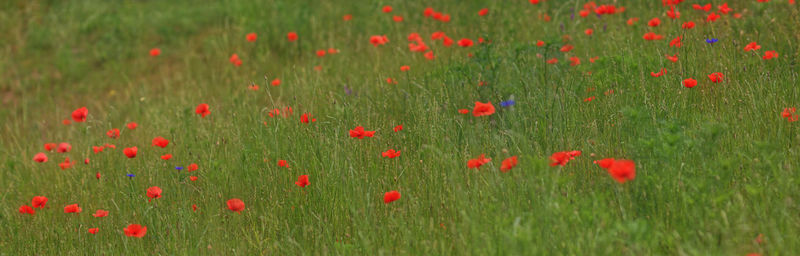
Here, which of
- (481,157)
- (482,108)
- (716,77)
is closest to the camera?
(481,157)

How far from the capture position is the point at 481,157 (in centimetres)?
267

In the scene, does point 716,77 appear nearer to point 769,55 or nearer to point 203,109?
point 769,55

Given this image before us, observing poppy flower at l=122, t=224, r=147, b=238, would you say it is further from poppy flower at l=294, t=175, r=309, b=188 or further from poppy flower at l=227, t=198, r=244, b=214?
poppy flower at l=294, t=175, r=309, b=188

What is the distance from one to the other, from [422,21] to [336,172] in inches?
122

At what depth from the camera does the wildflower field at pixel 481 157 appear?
2.42 m

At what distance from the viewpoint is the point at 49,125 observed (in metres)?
5.92

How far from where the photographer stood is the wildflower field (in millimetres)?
2418

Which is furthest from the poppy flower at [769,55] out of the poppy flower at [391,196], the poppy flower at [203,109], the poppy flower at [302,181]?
the poppy flower at [203,109]

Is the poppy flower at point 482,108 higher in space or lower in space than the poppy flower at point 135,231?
higher

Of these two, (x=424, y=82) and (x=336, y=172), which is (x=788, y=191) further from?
(x=424, y=82)

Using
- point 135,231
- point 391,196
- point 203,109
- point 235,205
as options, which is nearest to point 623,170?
point 391,196

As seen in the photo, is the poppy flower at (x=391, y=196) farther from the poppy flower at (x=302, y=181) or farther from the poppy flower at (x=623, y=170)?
the poppy flower at (x=623, y=170)

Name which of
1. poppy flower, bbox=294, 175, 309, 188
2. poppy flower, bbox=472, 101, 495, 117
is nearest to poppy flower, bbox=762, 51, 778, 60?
poppy flower, bbox=472, 101, 495, 117

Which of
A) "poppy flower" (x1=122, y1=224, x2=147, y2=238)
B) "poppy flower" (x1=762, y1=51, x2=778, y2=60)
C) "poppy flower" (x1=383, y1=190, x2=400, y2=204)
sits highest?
"poppy flower" (x1=762, y1=51, x2=778, y2=60)
